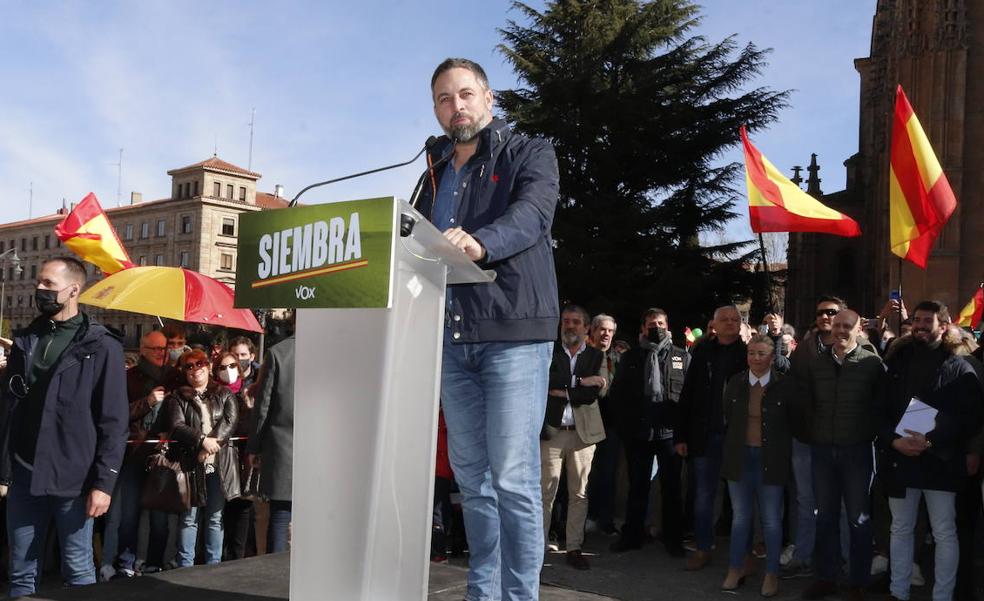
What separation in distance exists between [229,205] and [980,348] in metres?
93.3

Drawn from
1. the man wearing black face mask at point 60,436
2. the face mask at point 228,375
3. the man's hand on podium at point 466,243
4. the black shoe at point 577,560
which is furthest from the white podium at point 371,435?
the face mask at point 228,375

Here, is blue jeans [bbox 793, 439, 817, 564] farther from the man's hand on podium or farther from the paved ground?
the man's hand on podium

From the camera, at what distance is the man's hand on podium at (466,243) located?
118 inches

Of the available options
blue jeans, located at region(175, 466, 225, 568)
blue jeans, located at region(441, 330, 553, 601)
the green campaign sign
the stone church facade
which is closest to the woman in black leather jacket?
blue jeans, located at region(175, 466, 225, 568)

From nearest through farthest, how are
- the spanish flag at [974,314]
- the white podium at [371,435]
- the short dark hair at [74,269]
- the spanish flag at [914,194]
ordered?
→ the white podium at [371,435]
the short dark hair at [74,269]
the spanish flag at [914,194]
the spanish flag at [974,314]

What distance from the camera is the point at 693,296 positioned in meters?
22.4

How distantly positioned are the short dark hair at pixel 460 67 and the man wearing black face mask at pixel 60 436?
99.1 inches

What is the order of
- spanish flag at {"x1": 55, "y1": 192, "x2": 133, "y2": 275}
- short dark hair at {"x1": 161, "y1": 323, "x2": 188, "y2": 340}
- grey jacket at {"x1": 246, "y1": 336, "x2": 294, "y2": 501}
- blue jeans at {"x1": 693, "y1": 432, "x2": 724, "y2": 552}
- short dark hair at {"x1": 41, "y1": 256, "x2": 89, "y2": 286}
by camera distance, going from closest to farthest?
short dark hair at {"x1": 41, "y1": 256, "x2": 89, "y2": 286}
grey jacket at {"x1": 246, "y1": 336, "x2": 294, "y2": 501}
blue jeans at {"x1": 693, "y1": 432, "x2": 724, "y2": 552}
short dark hair at {"x1": 161, "y1": 323, "x2": 188, "y2": 340}
spanish flag at {"x1": 55, "y1": 192, "x2": 133, "y2": 275}

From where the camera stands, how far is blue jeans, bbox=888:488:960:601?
6.80 meters

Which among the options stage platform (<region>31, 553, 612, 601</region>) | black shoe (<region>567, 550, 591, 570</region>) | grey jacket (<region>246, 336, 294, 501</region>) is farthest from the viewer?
black shoe (<region>567, 550, 591, 570</region>)

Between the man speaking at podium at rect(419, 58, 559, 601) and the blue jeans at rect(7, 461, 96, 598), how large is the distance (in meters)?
2.32

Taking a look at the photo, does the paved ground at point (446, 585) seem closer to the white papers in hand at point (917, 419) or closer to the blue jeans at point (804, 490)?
the blue jeans at point (804, 490)

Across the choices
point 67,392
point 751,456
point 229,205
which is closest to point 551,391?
point 751,456

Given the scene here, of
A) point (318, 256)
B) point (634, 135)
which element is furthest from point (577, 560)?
point (634, 135)
